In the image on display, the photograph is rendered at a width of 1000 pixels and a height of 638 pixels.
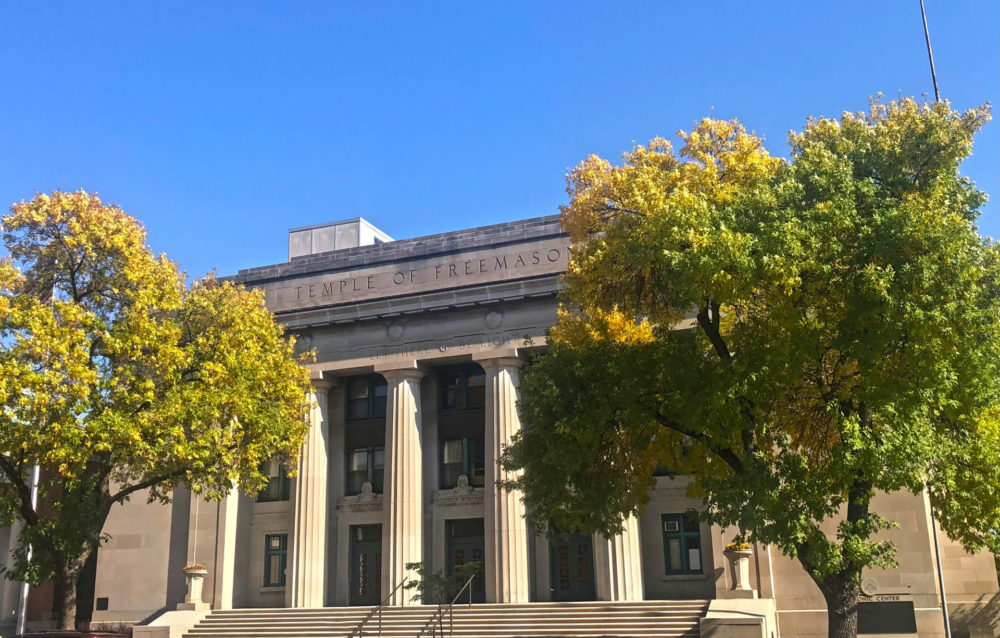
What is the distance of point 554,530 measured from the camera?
21.5 metres

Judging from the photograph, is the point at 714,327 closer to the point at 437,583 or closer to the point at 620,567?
the point at 437,583

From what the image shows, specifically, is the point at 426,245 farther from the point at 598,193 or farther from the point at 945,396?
the point at 945,396

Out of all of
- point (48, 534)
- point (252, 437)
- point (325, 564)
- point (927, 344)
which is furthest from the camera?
point (325, 564)

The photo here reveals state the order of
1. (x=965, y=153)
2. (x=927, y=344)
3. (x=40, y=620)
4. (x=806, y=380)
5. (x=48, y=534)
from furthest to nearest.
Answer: (x=40, y=620) → (x=48, y=534) → (x=806, y=380) → (x=965, y=153) → (x=927, y=344)

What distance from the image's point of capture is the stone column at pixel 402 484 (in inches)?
1264

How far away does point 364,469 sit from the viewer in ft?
119

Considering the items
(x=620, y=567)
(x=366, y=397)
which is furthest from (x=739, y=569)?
(x=366, y=397)

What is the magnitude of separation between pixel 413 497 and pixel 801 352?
1861 cm

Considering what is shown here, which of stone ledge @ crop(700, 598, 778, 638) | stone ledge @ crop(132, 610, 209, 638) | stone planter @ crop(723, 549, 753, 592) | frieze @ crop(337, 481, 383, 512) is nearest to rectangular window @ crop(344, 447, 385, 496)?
frieze @ crop(337, 481, 383, 512)

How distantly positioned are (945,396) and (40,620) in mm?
38500

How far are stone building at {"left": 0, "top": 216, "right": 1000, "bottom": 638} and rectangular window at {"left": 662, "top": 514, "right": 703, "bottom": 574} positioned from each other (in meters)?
0.05

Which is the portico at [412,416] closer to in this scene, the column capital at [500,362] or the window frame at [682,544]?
the column capital at [500,362]

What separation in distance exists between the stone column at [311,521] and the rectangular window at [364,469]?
1651 mm

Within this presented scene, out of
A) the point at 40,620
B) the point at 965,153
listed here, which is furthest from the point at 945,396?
the point at 40,620
